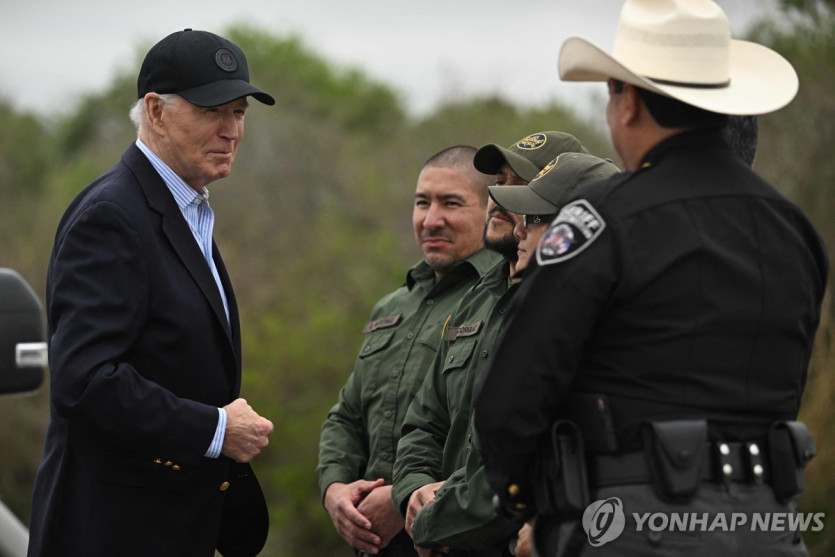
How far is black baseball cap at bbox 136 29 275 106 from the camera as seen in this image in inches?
137

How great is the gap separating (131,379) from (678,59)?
1.82 meters

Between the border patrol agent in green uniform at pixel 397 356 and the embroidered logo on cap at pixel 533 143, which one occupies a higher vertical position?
the embroidered logo on cap at pixel 533 143

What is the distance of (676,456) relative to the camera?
2.44 m

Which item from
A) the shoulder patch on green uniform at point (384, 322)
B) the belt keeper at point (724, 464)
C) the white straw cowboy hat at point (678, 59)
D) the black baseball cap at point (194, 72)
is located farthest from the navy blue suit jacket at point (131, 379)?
the belt keeper at point (724, 464)

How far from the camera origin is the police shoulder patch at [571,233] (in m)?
2.53

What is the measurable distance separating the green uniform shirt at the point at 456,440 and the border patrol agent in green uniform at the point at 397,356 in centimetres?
33

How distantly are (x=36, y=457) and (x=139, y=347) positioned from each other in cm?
1004

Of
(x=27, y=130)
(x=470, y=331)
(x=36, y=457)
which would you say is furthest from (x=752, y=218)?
(x=27, y=130)

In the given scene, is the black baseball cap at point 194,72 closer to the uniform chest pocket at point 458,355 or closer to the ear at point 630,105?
the uniform chest pocket at point 458,355

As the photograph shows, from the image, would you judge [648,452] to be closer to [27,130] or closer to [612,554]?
[612,554]

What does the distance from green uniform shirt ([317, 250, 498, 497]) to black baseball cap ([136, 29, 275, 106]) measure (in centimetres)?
125

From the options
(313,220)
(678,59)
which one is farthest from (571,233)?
(313,220)

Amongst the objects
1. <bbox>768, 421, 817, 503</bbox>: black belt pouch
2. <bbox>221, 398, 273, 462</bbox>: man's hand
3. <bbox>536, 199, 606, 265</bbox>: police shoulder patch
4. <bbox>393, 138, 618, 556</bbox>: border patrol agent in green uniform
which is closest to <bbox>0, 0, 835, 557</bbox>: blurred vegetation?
<bbox>393, 138, 618, 556</bbox>: border patrol agent in green uniform

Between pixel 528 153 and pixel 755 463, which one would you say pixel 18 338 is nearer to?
pixel 528 153
